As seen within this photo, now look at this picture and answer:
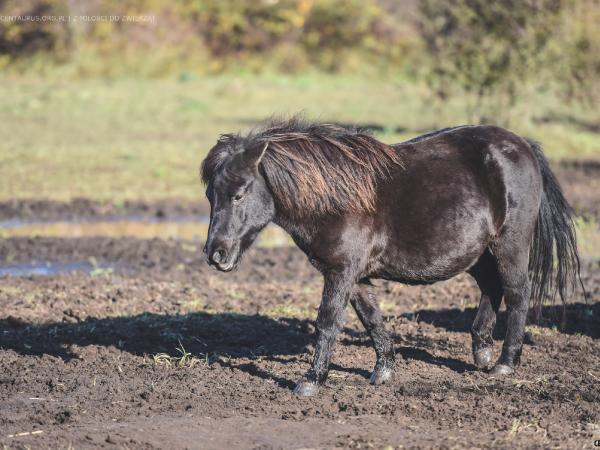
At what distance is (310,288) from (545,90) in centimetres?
1093

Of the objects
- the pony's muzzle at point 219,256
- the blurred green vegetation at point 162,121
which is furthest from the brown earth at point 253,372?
the blurred green vegetation at point 162,121

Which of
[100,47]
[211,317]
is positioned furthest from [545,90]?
[100,47]

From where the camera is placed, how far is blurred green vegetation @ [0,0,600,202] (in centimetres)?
1775

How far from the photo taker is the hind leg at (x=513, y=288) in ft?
21.6

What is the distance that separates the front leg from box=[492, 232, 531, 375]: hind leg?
1161 mm

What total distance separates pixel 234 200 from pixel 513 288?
6.82 feet

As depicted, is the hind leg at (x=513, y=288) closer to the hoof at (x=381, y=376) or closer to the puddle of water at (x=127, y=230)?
the hoof at (x=381, y=376)

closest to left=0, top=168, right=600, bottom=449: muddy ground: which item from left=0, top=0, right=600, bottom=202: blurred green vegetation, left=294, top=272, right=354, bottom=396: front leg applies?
left=294, top=272, right=354, bottom=396: front leg

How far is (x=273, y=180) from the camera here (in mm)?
6145

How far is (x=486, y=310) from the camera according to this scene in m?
6.94

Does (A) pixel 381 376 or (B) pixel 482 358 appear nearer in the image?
(A) pixel 381 376

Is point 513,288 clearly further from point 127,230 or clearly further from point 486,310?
point 127,230

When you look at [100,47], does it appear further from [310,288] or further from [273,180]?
[273,180]

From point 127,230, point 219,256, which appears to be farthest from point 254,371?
point 127,230
